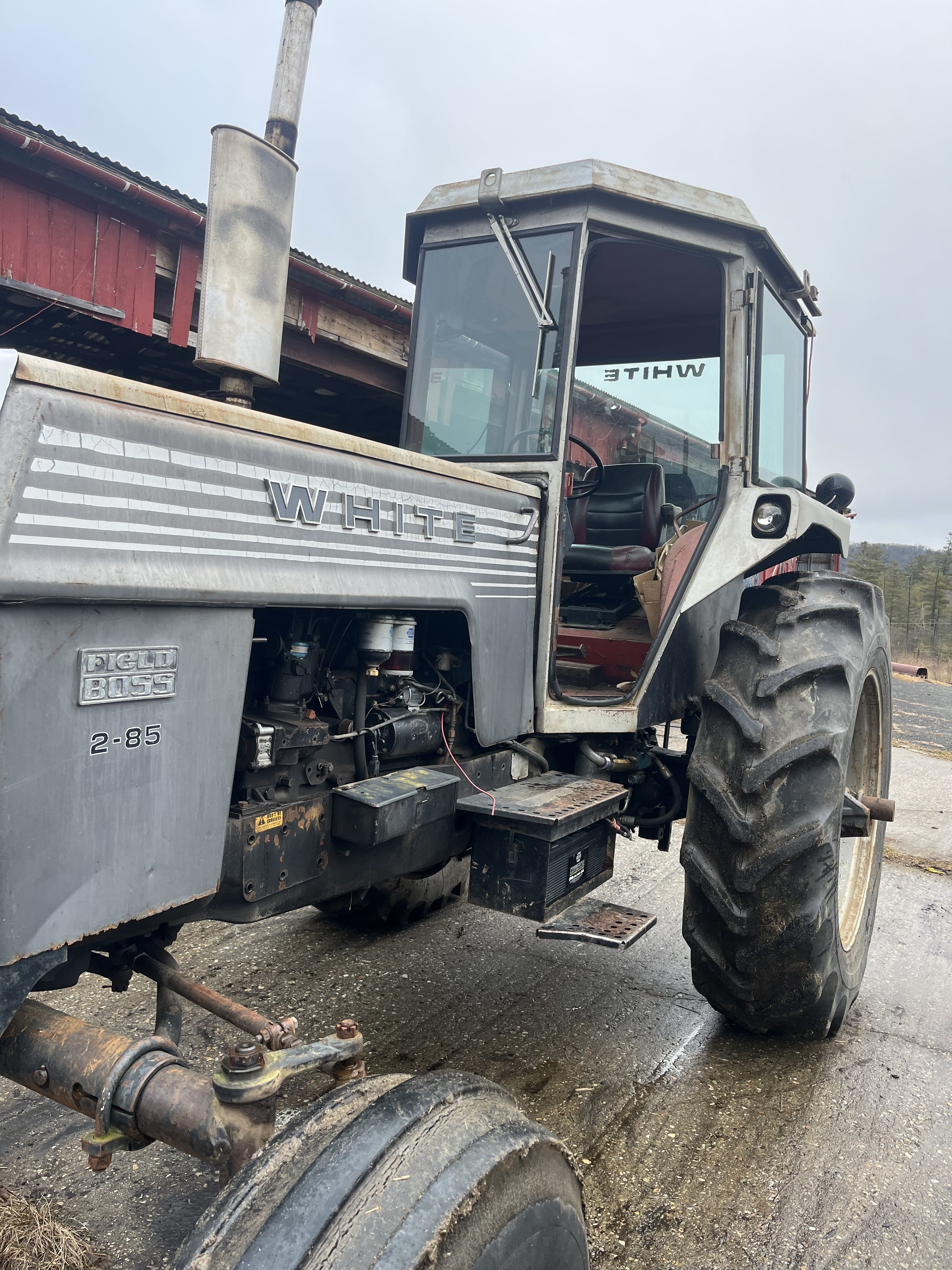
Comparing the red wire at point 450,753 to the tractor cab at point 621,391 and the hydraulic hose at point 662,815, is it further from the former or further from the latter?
the hydraulic hose at point 662,815

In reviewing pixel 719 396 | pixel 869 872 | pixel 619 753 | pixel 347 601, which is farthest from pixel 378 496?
pixel 869 872

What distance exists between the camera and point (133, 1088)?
140 cm

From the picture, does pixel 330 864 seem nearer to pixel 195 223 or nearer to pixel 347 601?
pixel 347 601

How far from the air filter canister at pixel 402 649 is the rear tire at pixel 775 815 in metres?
0.91

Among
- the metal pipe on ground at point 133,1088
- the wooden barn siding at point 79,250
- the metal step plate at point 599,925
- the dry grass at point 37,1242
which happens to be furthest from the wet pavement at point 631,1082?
the wooden barn siding at point 79,250

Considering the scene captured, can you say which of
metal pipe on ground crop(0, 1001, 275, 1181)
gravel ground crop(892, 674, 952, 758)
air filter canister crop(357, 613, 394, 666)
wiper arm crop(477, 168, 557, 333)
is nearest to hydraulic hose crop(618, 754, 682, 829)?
air filter canister crop(357, 613, 394, 666)

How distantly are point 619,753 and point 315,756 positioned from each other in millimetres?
1425

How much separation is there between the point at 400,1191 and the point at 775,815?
163 centimetres

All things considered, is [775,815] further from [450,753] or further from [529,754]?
[450,753]

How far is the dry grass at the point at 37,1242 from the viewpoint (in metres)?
1.93

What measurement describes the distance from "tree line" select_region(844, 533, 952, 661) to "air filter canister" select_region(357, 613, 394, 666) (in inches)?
1954

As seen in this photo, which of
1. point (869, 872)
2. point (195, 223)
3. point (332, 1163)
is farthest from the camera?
point (195, 223)

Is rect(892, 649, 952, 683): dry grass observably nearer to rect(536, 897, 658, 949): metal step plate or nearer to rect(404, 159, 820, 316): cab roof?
rect(404, 159, 820, 316): cab roof

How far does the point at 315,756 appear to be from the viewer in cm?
218
